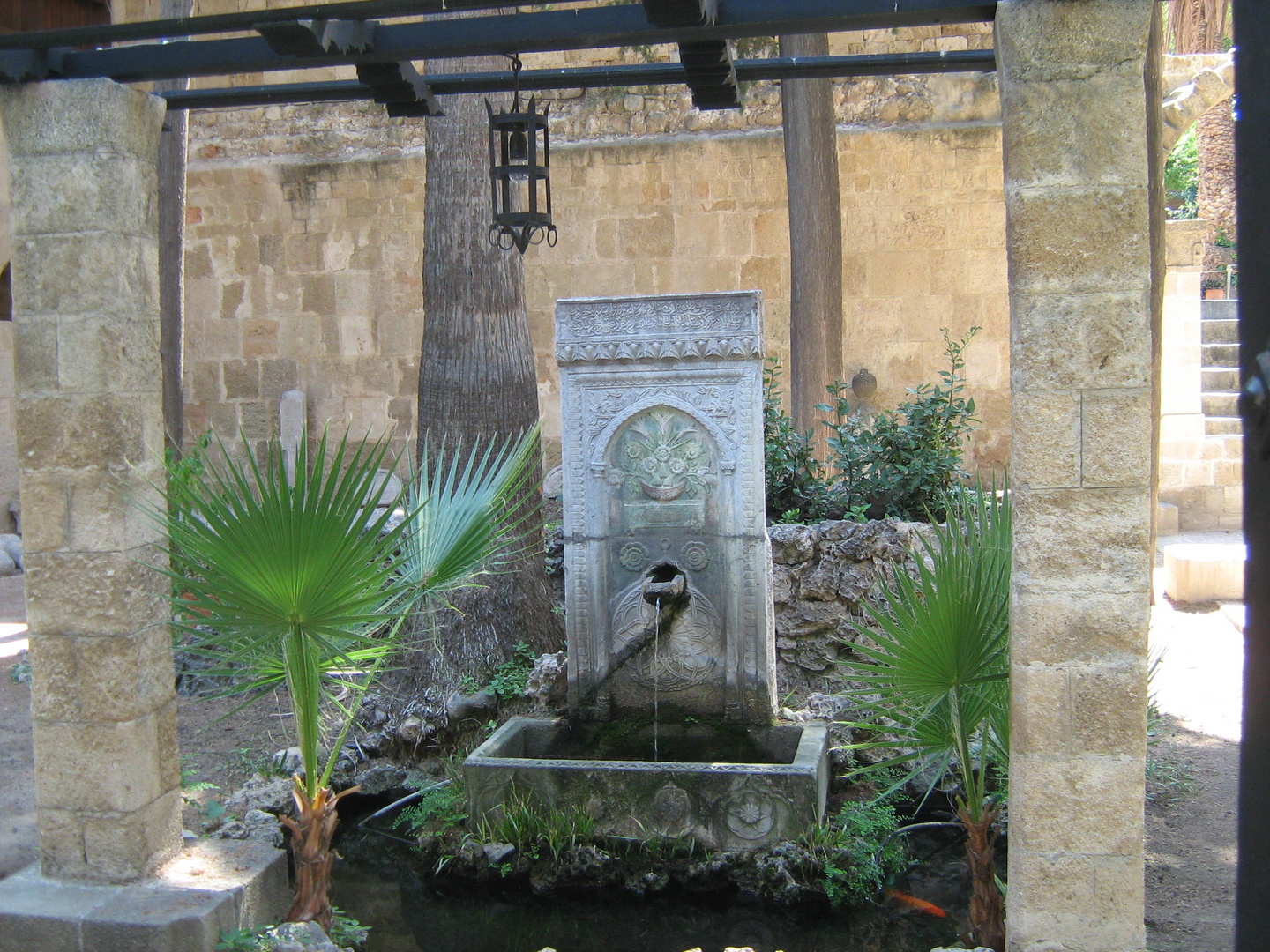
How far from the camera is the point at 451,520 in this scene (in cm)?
355

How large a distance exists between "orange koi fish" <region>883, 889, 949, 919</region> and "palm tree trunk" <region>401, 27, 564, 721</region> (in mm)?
2581

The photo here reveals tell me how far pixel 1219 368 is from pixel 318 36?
35.1 feet

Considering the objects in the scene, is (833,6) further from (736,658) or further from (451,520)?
(736,658)

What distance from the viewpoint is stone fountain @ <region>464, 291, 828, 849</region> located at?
4.56 meters

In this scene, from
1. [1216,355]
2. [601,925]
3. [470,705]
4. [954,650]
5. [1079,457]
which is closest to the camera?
[1079,457]

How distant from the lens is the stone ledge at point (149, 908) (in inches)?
120

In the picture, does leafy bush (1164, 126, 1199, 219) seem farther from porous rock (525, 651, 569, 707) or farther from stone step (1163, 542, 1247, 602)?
porous rock (525, 651, 569, 707)

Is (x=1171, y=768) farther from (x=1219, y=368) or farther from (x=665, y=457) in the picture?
(x=1219, y=368)

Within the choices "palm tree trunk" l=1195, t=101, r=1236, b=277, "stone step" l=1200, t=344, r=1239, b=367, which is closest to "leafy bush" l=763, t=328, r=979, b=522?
"stone step" l=1200, t=344, r=1239, b=367

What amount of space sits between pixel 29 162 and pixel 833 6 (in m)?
2.26

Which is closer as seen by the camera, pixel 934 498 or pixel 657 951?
pixel 657 951

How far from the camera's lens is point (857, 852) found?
3994mm

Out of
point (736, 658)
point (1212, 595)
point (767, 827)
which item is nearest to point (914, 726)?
point (767, 827)

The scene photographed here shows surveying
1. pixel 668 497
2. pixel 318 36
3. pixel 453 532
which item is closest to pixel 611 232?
pixel 668 497
